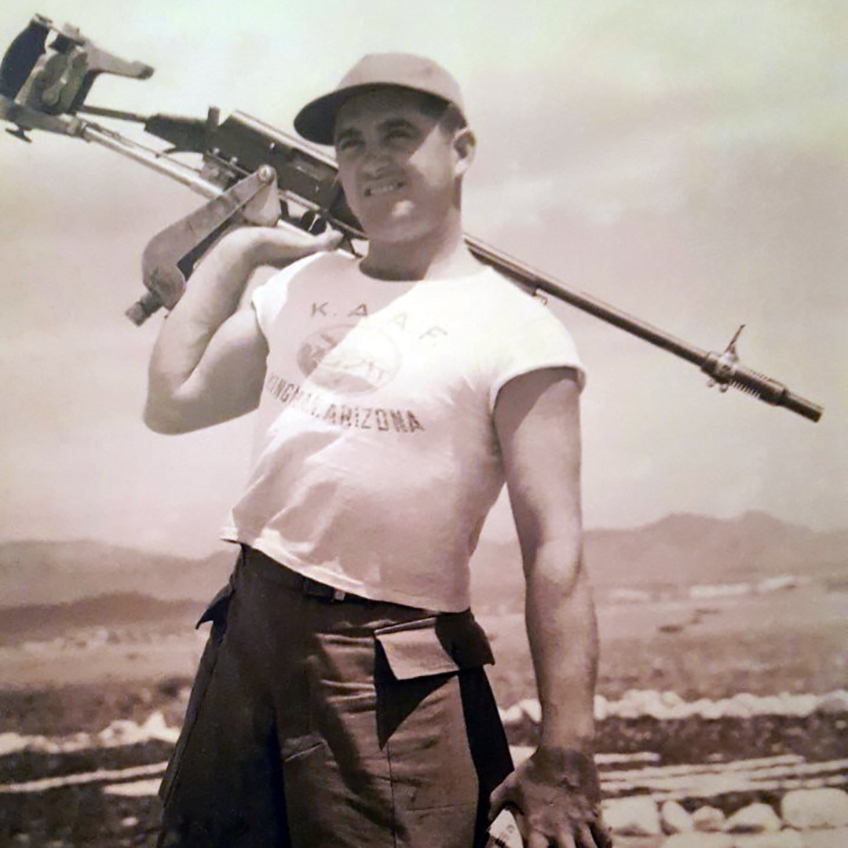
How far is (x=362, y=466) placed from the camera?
3.06 ft

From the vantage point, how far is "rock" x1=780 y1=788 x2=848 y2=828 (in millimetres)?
1189

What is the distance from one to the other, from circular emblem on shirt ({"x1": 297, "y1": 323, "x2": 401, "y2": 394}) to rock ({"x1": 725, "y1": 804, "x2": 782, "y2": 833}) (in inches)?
32.5

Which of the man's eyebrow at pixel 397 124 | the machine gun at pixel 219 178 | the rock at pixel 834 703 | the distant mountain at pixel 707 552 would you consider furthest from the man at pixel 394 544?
the rock at pixel 834 703

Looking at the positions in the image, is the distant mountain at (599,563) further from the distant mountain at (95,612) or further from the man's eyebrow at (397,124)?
the man's eyebrow at (397,124)

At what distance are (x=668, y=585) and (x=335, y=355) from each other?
24.6 inches

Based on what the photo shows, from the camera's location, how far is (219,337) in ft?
3.51

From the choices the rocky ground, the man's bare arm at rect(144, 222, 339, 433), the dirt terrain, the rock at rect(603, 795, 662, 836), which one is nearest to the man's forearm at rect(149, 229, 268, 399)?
the man's bare arm at rect(144, 222, 339, 433)

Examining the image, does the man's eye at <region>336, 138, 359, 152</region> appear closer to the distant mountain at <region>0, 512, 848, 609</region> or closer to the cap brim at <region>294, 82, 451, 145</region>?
the cap brim at <region>294, 82, 451, 145</region>

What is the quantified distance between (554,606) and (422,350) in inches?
12.8

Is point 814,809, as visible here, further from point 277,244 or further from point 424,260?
point 277,244

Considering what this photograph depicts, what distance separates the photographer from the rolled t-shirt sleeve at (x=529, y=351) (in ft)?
3.01

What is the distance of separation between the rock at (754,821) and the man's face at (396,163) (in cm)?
94

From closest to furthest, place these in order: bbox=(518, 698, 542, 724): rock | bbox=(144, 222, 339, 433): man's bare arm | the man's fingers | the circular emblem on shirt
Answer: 1. the man's fingers
2. the circular emblem on shirt
3. bbox=(144, 222, 339, 433): man's bare arm
4. bbox=(518, 698, 542, 724): rock

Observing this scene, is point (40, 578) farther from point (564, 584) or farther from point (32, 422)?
point (564, 584)
